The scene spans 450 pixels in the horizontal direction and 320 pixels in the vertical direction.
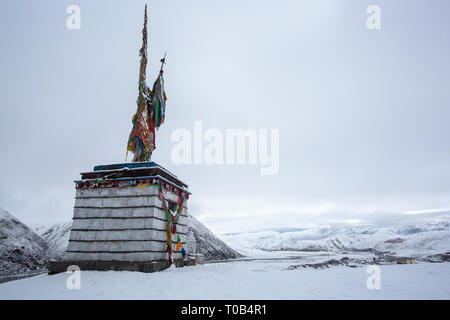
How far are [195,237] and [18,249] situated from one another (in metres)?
12.9

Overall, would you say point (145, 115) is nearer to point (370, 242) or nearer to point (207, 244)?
point (207, 244)

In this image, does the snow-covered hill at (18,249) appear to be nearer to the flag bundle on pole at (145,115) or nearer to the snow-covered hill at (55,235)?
the snow-covered hill at (55,235)

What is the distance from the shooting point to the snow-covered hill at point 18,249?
16.2 m

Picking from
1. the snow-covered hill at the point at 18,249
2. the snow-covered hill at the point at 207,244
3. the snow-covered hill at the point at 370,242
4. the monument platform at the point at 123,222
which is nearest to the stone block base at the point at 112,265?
the monument platform at the point at 123,222

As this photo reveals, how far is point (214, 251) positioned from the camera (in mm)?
25422

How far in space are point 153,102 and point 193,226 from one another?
1475 cm

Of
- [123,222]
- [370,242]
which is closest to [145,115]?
[123,222]

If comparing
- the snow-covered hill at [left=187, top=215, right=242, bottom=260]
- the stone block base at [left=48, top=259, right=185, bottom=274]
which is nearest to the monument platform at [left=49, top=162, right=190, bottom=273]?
the stone block base at [left=48, top=259, right=185, bottom=274]

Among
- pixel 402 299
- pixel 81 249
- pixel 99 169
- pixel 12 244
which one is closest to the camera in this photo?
pixel 402 299

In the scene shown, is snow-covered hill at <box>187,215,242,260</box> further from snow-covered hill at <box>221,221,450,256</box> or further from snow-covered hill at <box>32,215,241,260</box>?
snow-covered hill at <box>221,221,450,256</box>

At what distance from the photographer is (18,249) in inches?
704

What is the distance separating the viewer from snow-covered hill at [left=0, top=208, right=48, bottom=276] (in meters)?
16.2
